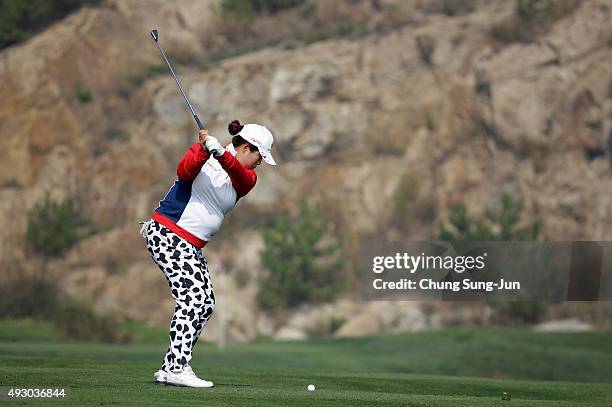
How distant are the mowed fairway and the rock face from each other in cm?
729

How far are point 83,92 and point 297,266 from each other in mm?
12191

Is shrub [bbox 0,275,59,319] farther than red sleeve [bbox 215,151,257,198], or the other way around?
shrub [bbox 0,275,59,319]

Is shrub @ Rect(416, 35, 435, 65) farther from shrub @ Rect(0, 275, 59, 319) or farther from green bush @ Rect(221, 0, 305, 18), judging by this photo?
shrub @ Rect(0, 275, 59, 319)

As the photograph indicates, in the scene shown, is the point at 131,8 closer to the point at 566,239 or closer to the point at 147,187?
the point at 147,187

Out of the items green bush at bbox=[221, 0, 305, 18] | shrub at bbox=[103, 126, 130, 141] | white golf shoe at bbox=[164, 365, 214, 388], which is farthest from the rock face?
white golf shoe at bbox=[164, 365, 214, 388]

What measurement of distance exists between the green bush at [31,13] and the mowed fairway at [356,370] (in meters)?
18.4

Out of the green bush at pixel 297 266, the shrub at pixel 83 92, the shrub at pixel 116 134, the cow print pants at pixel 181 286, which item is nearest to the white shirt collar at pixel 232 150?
the cow print pants at pixel 181 286

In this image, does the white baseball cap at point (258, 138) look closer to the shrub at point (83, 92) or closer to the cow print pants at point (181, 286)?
the cow print pants at point (181, 286)

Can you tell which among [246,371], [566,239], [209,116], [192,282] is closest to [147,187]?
[209,116]

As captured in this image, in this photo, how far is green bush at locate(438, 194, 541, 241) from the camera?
32.6 m

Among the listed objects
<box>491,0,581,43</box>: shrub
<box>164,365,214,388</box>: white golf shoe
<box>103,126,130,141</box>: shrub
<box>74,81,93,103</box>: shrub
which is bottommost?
<box>164,365,214,388</box>: white golf shoe

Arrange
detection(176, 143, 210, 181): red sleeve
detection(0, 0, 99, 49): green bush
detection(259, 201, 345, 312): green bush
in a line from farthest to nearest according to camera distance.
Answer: detection(0, 0, 99, 49): green bush < detection(259, 201, 345, 312): green bush < detection(176, 143, 210, 181): red sleeve

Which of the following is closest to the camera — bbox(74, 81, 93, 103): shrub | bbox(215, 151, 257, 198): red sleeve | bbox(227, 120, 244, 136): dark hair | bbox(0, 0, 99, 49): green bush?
bbox(215, 151, 257, 198): red sleeve

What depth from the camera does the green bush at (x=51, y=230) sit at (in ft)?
116
